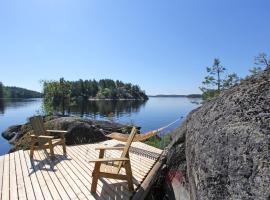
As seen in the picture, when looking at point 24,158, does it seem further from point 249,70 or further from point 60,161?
point 249,70

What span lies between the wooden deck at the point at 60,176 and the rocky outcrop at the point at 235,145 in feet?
8.40

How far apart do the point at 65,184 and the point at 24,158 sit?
2.83 m

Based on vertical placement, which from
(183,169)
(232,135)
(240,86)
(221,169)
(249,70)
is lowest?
(183,169)

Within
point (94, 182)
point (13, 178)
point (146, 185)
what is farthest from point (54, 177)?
point (146, 185)

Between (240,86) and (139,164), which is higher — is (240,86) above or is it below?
above

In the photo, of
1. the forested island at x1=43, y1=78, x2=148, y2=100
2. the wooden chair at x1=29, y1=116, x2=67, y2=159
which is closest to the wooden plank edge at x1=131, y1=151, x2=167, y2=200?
the wooden chair at x1=29, y1=116, x2=67, y2=159

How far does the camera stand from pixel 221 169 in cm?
245

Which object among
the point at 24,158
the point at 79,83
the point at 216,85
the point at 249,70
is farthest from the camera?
the point at 79,83

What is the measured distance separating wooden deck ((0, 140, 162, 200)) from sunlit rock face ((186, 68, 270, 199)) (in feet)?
8.66

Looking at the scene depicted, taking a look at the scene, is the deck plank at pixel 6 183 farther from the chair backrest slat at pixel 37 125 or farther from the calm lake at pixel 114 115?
the calm lake at pixel 114 115

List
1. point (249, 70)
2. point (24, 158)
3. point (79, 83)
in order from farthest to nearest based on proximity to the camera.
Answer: point (79, 83) < point (249, 70) < point (24, 158)

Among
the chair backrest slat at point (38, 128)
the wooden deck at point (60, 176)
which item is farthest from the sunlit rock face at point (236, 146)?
the chair backrest slat at point (38, 128)

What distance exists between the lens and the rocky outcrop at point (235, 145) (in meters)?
2.10

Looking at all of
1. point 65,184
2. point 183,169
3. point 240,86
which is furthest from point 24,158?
point 240,86
